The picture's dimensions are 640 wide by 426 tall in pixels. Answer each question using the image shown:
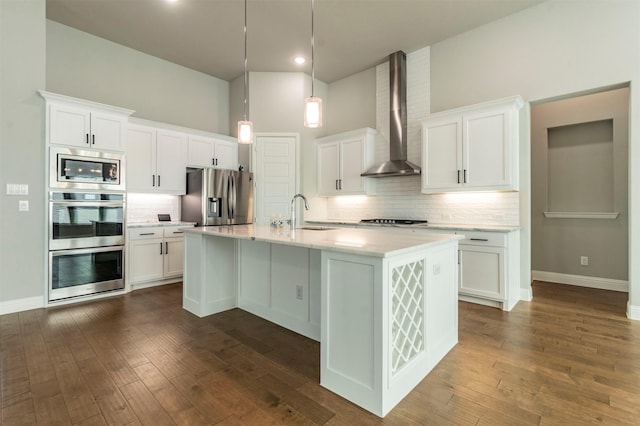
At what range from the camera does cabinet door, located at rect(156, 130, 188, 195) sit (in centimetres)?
475

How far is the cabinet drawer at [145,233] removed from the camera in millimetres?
4223

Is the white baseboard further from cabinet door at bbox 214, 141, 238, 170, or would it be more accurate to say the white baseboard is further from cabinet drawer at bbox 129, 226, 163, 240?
cabinet drawer at bbox 129, 226, 163, 240

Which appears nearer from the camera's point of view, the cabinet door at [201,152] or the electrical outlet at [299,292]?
the electrical outlet at [299,292]

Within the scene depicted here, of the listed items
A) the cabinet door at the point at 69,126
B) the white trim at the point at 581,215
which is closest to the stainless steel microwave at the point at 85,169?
the cabinet door at the point at 69,126

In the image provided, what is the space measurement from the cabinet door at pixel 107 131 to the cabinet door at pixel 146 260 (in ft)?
4.27

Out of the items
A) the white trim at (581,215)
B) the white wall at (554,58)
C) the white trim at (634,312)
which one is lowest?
the white trim at (634,312)

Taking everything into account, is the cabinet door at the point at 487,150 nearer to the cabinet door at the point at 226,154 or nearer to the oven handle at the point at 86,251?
the cabinet door at the point at 226,154

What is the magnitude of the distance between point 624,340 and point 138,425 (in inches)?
145

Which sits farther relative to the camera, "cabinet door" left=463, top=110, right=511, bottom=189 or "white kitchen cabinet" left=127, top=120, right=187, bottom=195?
"white kitchen cabinet" left=127, top=120, right=187, bottom=195

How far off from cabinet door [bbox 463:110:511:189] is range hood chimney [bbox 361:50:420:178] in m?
1.04

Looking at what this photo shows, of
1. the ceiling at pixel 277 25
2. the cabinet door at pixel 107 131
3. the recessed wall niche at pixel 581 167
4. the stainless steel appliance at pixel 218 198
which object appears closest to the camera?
the ceiling at pixel 277 25

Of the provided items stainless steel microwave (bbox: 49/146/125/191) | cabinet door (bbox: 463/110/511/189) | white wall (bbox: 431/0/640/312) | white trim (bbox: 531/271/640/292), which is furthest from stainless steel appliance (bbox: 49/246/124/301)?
white trim (bbox: 531/271/640/292)

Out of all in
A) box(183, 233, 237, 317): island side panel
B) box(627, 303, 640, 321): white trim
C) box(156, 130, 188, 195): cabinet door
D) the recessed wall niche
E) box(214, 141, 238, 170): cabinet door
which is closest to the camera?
box(627, 303, 640, 321): white trim

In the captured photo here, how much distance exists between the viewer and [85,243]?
380 centimetres
